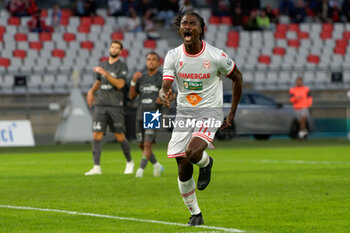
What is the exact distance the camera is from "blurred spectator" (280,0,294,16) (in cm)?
3966

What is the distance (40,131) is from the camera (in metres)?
28.0

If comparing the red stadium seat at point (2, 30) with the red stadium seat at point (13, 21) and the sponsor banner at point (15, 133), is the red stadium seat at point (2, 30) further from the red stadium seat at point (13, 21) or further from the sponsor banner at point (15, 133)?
the sponsor banner at point (15, 133)

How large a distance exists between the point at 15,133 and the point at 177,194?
13602 millimetres

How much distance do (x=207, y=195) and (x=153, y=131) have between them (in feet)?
10.3

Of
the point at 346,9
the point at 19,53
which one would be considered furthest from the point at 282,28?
the point at 19,53

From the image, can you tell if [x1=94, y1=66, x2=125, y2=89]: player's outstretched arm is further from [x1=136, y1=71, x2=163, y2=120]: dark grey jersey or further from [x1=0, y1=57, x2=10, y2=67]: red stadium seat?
[x1=0, y1=57, x2=10, y2=67]: red stadium seat

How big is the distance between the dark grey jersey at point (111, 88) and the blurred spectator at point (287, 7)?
2635cm

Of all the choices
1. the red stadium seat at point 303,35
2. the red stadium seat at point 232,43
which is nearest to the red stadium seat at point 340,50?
the red stadium seat at point 303,35

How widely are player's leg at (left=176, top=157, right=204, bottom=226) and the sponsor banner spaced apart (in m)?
16.0

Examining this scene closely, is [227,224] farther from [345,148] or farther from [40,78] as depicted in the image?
[40,78]

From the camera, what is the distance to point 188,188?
26.3ft

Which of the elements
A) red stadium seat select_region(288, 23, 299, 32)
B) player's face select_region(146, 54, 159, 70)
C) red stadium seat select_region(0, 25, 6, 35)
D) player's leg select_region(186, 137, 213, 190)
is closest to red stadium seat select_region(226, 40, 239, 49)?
red stadium seat select_region(288, 23, 299, 32)

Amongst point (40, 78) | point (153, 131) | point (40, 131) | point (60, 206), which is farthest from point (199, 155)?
point (40, 78)

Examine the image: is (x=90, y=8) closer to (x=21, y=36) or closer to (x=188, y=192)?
(x=21, y=36)
